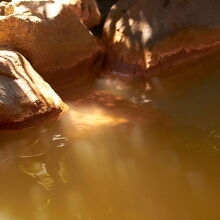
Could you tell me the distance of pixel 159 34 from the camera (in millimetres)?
6410

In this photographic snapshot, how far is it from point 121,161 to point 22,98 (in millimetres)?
1470

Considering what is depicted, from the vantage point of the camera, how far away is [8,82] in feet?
16.6

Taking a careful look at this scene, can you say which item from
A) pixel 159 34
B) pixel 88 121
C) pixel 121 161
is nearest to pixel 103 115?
pixel 88 121

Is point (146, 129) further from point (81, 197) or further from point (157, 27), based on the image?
point (157, 27)

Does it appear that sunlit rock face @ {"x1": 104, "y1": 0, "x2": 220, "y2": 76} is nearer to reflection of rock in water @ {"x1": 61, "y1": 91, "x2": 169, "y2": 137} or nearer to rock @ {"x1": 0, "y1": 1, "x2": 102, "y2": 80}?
rock @ {"x1": 0, "y1": 1, "x2": 102, "y2": 80}

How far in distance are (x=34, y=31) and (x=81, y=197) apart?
3036 mm

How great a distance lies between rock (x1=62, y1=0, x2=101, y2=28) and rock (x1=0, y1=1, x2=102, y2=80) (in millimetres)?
1178

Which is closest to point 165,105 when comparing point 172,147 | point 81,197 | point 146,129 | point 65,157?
point 146,129

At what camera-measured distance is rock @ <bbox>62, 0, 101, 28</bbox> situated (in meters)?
7.66

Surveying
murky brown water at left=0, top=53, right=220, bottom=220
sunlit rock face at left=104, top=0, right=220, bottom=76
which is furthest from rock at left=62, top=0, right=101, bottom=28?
murky brown water at left=0, top=53, right=220, bottom=220

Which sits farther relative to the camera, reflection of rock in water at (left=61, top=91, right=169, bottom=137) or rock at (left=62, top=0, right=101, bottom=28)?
rock at (left=62, top=0, right=101, bottom=28)

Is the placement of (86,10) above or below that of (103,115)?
above

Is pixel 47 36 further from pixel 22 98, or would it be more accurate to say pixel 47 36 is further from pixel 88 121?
pixel 88 121

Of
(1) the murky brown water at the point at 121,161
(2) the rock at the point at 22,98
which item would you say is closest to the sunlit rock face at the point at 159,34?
(1) the murky brown water at the point at 121,161
